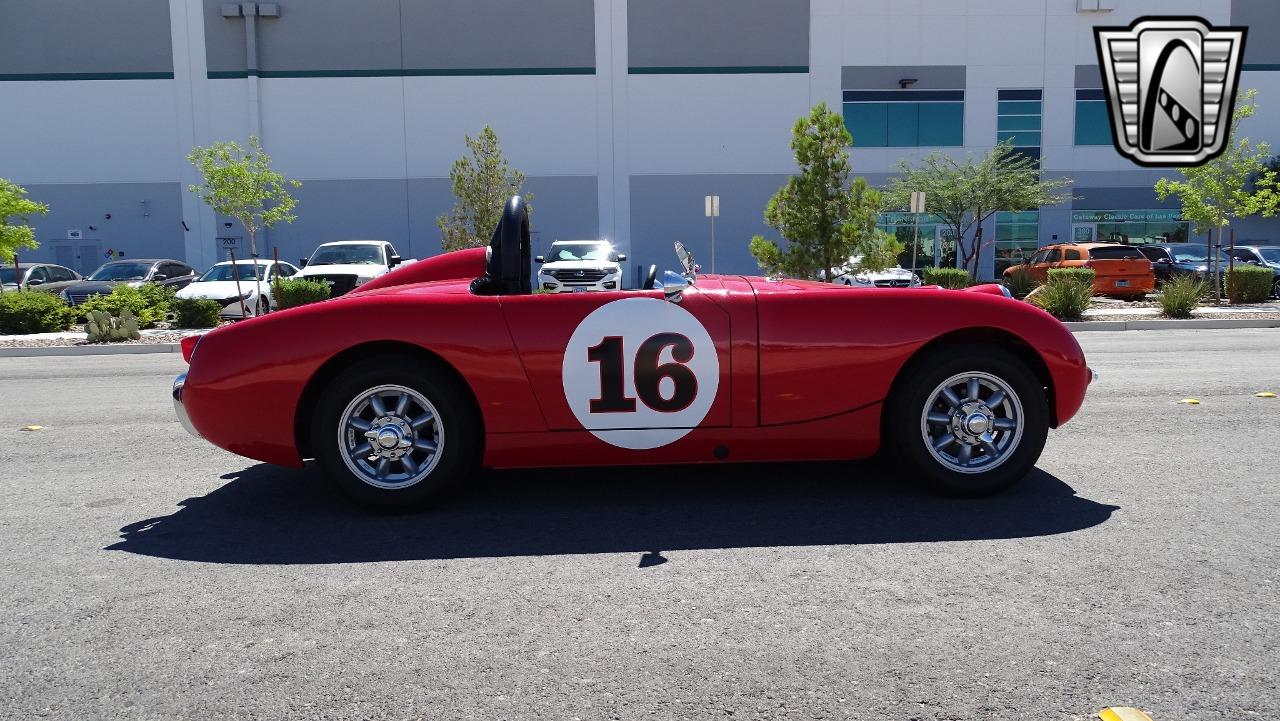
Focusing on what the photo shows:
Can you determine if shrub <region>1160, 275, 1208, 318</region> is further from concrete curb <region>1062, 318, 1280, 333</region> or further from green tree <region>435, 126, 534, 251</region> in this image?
green tree <region>435, 126, 534, 251</region>

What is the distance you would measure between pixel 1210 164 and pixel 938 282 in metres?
8.11

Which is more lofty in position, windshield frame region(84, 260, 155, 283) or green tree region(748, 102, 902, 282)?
green tree region(748, 102, 902, 282)

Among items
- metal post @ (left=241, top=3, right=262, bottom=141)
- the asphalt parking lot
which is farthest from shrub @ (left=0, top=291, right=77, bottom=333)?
the asphalt parking lot

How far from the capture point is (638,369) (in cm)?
427

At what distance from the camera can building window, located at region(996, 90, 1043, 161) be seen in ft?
108

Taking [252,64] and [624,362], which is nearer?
[624,362]

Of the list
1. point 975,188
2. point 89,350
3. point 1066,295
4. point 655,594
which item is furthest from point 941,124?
point 655,594

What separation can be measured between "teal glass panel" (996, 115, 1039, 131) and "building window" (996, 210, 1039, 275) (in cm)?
298

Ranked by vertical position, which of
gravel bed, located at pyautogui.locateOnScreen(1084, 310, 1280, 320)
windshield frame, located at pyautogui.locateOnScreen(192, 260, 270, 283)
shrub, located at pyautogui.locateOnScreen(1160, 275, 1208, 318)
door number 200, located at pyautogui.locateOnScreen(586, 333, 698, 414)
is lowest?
gravel bed, located at pyautogui.locateOnScreen(1084, 310, 1280, 320)

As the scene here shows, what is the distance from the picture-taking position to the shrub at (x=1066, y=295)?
1833 cm

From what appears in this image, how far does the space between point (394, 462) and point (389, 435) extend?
15 centimetres

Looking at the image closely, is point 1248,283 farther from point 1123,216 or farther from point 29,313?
point 29,313

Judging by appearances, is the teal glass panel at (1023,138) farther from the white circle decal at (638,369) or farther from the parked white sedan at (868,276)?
A: the white circle decal at (638,369)

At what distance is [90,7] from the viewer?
32438 mm
